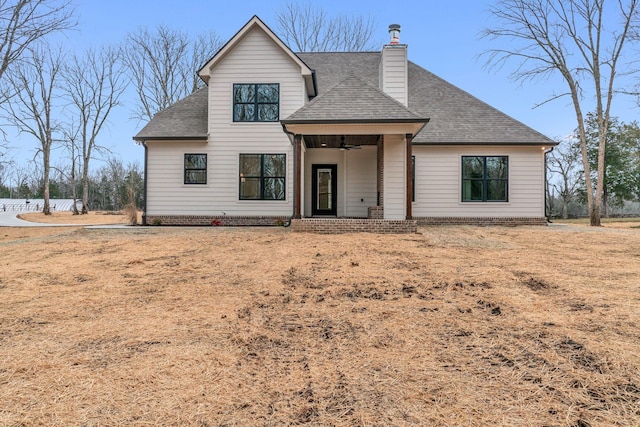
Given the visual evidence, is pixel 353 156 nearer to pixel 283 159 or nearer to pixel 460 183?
pixel 283 159

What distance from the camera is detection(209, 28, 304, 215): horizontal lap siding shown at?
41.8ft

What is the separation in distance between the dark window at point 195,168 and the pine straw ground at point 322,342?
6.90 meters

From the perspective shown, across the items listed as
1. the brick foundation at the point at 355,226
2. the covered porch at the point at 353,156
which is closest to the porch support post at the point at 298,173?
the covered porch at the point at 353,156

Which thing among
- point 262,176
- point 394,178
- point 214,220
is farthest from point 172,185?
point 394,178

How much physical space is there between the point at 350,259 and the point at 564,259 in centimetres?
377

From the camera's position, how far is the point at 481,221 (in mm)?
13078

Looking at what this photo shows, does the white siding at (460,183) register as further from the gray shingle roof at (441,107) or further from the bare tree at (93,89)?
the bare tree at (93,89)

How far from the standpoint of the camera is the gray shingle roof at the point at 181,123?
41.5ft

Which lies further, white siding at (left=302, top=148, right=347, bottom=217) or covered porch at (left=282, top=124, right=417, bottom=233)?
white siding at (left=302, top=148, right=347, bottom=217)

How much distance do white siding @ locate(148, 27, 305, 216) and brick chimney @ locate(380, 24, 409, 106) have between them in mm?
3173

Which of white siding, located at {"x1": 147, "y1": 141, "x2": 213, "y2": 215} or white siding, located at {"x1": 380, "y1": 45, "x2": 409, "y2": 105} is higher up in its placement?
white siding, located at {"x1": 380, "y1": 45, "x2": 409, "y2": 105}

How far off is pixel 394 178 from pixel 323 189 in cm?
314

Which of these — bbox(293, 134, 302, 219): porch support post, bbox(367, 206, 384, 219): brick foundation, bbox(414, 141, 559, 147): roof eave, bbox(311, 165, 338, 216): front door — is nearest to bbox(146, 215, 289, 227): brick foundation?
bbox(311, 165, 338, 216): front door

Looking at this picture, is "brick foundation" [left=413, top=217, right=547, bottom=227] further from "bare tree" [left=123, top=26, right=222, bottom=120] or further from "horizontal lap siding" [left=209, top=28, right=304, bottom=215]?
"bare tree" [left=123, top=26, right=222, bottom=120]
